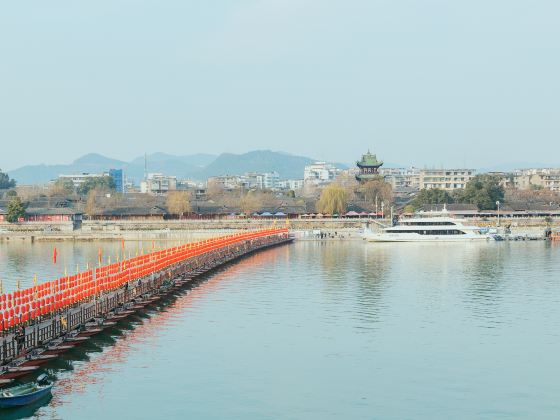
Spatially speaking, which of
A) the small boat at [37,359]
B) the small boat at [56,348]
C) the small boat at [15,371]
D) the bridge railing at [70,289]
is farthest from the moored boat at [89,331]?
the small boat at [15,371]

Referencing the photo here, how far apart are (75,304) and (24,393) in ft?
42.4

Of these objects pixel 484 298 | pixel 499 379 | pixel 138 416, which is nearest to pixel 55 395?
pixel 138 416

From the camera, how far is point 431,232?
95.8 metres

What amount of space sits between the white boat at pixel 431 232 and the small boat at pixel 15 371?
68.3m

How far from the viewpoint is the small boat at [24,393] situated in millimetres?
27641

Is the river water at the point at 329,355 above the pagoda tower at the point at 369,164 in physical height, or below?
below

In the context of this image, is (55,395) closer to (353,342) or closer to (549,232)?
(353,342)

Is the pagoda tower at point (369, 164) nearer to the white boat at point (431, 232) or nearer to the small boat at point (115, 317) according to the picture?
the white boat at point (431, 232)

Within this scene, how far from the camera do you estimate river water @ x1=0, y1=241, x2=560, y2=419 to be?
94.8 ft

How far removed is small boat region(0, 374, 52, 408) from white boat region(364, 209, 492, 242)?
70.0 meters

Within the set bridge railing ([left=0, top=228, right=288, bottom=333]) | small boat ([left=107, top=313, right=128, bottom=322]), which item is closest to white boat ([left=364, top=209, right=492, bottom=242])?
bridge railing ([left=0, top=228, right=288, bottom=333])

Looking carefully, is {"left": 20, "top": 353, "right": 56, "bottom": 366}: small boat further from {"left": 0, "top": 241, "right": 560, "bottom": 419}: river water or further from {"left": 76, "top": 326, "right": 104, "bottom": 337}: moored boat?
{"left": 76, "top": 326, "right": 104, "bottom": 337}: moored boat

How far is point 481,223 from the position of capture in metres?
120

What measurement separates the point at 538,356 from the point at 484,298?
51.1ft
